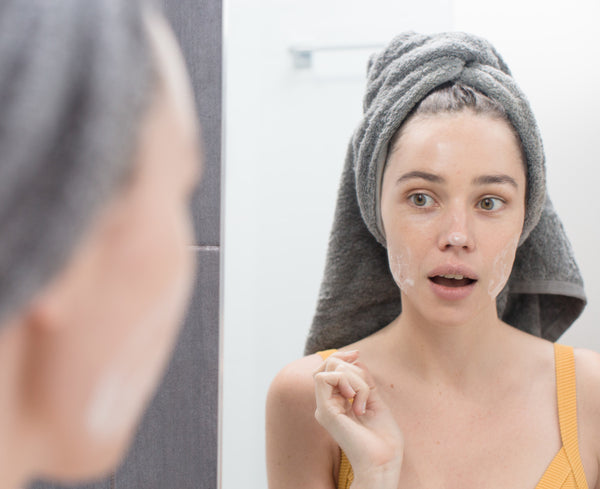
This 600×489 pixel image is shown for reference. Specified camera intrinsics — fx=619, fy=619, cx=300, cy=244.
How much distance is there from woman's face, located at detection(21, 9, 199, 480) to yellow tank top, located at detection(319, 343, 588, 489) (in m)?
0.64

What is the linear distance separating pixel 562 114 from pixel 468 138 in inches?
19.5

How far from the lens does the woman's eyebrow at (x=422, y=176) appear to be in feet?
2.32

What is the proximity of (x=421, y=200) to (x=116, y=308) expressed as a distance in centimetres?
55

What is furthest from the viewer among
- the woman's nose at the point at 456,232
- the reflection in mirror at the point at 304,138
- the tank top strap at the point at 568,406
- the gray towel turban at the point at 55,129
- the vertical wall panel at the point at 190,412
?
the reflection in mirror at the point at 304,138

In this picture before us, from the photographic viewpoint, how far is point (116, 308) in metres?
0.23

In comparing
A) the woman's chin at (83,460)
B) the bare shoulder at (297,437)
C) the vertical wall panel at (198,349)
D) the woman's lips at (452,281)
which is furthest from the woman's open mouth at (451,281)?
the woman's chin at (83,460)

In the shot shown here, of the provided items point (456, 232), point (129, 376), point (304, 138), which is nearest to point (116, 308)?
point (129, 376)

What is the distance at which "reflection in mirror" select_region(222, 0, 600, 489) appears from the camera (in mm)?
1089

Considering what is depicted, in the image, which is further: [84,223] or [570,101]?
[570,101]

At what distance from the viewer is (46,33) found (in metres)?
0.21

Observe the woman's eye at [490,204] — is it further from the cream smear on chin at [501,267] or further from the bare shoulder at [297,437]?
the bare shoulder at [297,437]

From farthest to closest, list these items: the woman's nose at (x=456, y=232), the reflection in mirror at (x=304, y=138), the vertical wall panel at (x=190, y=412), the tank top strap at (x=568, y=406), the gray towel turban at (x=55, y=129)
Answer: the reflection in mirror at (x=304, y=138) < the vertical wall panel at (x=190, y=412) < the tank top strap at (x=568, y=406) < the woman's nose at (x=456, y=232) < the gray towel turban at (x=55, y=129)

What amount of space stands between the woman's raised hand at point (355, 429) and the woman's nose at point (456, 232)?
172 millimetres

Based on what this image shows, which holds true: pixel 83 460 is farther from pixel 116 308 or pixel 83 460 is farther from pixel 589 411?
pixel 589 411
